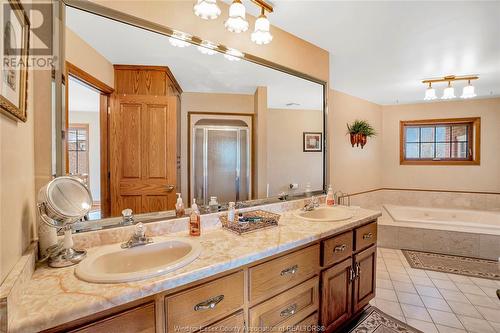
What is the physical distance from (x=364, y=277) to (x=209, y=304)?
139cm

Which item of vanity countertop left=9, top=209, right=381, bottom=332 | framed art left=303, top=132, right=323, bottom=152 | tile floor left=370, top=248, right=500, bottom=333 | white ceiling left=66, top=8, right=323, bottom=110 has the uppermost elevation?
white ceiling left=66, top=8, right=323, bottom=110

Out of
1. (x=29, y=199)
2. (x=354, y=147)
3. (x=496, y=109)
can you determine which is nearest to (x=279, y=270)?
(x=29, y=199)

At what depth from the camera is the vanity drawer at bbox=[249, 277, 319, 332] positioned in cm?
116

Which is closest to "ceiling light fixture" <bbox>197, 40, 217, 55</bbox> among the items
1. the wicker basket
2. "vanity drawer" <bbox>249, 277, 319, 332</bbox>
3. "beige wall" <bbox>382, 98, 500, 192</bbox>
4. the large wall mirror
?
the large wall mirror

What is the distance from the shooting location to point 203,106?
1699 millimetres

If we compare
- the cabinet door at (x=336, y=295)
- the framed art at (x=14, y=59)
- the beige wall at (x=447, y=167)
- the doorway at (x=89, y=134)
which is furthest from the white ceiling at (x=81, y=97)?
the beige wall at (x=447, y=167)

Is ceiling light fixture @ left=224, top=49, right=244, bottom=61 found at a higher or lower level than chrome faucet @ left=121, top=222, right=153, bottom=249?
higher

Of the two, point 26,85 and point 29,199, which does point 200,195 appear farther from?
point 26,85

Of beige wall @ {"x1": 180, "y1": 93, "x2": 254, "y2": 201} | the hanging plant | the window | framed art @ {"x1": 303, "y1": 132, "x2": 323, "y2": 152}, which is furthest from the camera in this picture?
the window

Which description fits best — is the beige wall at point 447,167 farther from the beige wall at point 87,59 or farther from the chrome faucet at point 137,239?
the beige wall at point 87,59

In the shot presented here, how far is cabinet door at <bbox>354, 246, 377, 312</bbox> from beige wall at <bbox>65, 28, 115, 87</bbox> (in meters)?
1.98

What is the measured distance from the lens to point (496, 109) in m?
3.87

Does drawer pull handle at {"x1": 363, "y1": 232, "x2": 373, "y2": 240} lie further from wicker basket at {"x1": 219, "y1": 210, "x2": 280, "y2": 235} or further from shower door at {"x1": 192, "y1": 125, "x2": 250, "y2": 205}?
shower door at {"x1": 192, "y1": 125, "x2": 250, "y2": 205}

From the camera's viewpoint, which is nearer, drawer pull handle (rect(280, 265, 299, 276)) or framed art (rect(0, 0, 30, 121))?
framed art (rect(0, 0, 30, 121))
